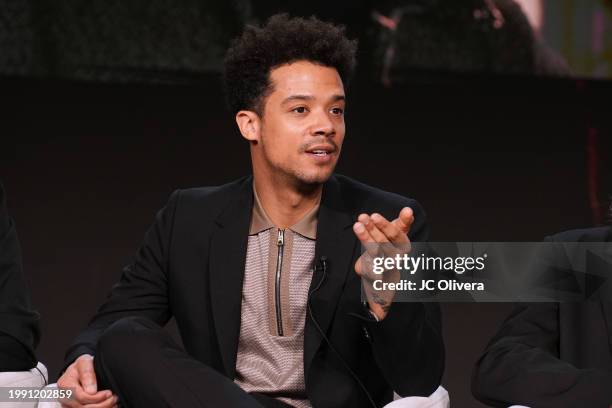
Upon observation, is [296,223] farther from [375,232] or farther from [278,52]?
[375,232]

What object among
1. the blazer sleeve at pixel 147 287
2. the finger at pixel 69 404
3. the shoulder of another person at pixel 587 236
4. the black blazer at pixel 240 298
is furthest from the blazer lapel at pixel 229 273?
the shoulder of another person at pixel 587 236

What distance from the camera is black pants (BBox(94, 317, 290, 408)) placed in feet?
7.24

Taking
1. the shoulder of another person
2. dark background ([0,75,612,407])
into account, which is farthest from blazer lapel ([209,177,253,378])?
dark background ([0,75,612,407])

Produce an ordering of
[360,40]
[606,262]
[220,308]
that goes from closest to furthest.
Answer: [606,262] < [220,308] < [360,40]

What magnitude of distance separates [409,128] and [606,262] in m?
1.67

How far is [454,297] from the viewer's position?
246 centimetres

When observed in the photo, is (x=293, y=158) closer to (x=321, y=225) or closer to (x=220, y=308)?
(x=321, y=225)

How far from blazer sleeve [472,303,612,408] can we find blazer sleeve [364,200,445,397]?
0.10 meters

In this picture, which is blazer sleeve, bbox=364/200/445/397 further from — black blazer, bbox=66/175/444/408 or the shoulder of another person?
the shoulder of another person

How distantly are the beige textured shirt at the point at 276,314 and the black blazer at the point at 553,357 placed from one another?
0.43 meters

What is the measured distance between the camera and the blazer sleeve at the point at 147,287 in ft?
8.67

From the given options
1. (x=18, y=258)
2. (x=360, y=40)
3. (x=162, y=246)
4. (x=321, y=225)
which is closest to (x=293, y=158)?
(x=321, y=225)

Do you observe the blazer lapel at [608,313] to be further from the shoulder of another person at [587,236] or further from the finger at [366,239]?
the finger at [366,239]

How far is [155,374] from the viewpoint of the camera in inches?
88.0
